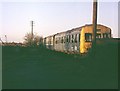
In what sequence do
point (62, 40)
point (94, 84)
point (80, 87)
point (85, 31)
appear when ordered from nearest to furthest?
point (80, 87) → point (94, 84) → point (85, 31) → point (62, 40)

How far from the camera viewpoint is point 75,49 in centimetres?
2409

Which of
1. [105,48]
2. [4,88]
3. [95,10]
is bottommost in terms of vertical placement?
[4,88]

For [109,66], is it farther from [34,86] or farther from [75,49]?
[75,49]

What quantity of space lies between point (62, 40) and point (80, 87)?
19944 mm

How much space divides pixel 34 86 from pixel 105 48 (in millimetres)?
4091

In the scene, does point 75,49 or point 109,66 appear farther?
point 75,49

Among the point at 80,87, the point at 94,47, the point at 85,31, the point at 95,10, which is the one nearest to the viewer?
the point at 80,87

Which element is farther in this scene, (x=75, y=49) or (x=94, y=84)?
(x=75, y=49)

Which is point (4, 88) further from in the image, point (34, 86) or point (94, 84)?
point (94, 84)

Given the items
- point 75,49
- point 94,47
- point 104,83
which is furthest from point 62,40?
point 104,83

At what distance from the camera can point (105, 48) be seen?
12.0 metres

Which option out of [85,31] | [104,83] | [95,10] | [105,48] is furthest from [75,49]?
[104,83]

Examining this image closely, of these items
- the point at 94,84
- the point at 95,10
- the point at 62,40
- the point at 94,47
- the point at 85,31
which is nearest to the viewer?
the point at 94,84

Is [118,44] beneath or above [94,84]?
above
